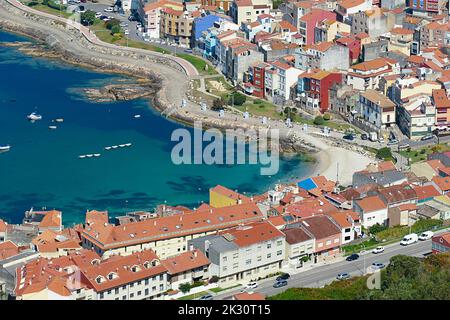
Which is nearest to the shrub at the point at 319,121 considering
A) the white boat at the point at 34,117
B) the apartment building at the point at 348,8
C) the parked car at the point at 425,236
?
the apartment building at the point at 348,8

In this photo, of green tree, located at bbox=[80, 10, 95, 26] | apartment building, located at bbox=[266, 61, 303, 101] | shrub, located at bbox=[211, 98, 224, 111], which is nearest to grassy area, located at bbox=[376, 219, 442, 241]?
apartment building, located at bbox=[266, 61, 303, 101]

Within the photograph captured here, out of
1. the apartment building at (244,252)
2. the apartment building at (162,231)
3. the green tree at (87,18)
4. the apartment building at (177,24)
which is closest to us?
the apartment building at (244,252)

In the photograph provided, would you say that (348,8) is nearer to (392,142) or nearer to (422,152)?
(392,142)

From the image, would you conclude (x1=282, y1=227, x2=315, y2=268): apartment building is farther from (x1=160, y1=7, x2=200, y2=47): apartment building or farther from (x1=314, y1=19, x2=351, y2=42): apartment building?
(x1=160, y1=7, x2=200, y2=47): apartment building

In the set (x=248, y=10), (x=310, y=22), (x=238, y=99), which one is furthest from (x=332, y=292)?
(x=248, y=10)

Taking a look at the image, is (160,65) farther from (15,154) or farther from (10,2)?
(10,2)

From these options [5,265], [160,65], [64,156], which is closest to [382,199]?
[5,265]

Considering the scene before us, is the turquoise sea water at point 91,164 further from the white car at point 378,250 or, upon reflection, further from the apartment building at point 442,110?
the white car at point 378,250
